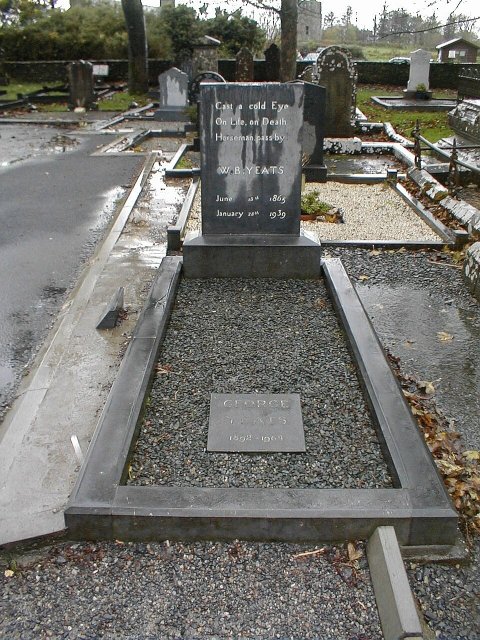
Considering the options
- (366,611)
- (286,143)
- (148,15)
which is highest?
(148,15)

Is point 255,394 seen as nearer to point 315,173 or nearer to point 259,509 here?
point 259,509

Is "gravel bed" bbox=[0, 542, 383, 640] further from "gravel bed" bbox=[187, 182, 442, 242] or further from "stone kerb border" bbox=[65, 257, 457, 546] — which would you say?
"gravel bed" bbox=[187, 182, 442, 242]

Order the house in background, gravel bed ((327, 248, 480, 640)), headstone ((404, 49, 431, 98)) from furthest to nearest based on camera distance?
the house in background, headstone ((404, 49, 431, 98)), gravel bed ((327, 248, 480, 640))

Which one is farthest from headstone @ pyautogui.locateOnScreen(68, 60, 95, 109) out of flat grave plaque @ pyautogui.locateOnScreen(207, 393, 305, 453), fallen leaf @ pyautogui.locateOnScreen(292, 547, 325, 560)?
fallen leaf @ pyautogui.locateOnScreen(292, 547, 325, 560)

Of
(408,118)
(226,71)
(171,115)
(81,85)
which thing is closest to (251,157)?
(171,115)

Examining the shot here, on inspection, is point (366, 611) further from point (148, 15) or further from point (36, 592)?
point (148, 15)

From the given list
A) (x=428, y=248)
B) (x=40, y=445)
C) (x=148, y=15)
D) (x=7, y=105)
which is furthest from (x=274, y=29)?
(x=40, y=445)

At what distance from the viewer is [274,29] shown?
1879 inches

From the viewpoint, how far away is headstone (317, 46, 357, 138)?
1241 cm

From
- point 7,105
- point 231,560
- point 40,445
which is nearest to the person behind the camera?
point 231,560

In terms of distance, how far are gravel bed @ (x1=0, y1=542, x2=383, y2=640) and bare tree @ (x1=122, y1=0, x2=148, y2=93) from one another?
25.0 metres

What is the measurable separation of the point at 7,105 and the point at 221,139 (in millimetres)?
19266

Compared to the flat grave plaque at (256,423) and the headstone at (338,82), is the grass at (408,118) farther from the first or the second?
the flat grave plaque at (256,423)

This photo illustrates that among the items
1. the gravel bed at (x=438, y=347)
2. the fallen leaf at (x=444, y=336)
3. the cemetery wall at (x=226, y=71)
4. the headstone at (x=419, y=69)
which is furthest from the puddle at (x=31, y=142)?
the headstone at (x=419, y=69)
